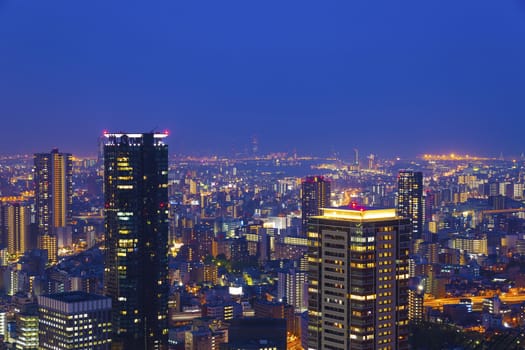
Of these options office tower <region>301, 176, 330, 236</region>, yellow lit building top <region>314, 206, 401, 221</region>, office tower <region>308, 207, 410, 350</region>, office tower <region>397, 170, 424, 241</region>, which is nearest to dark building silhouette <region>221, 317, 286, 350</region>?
office tower <region>301, 176, 330, 236</region>

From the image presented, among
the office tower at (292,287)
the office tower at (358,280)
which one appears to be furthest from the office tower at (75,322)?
the office tower at (358,280)

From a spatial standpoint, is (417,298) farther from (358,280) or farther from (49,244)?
(49,244)

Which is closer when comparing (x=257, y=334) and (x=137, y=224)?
(x=257, y=334)

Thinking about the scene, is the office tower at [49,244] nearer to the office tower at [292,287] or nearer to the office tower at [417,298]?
the office tower at [292,287]

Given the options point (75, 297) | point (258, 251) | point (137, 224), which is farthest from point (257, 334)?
point (258, 251)

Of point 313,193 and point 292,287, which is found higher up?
point 313,193

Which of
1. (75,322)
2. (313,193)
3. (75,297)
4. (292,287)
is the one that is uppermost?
(313,193)
